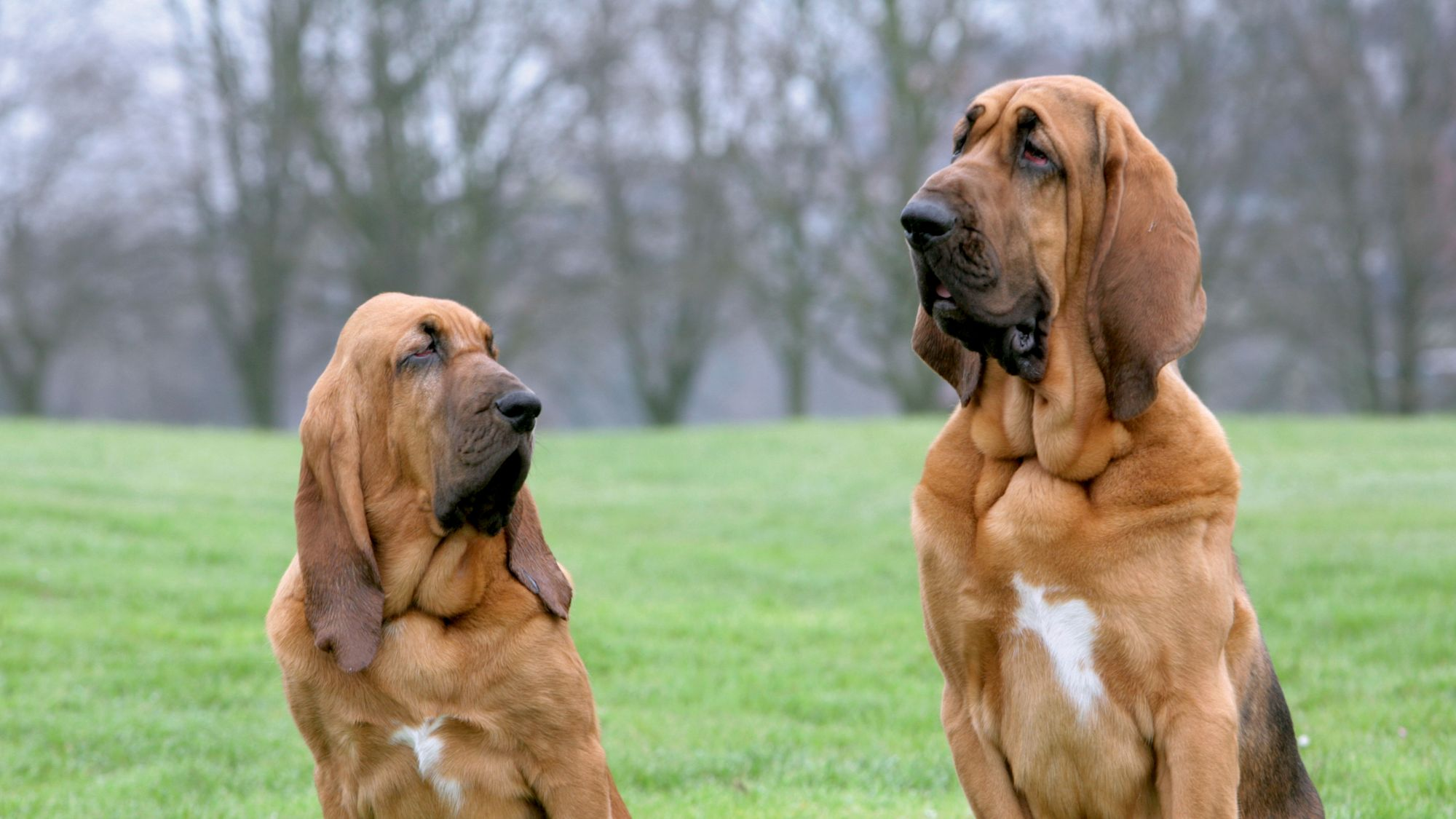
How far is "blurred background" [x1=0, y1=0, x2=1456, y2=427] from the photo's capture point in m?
27.2

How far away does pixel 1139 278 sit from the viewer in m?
3.29

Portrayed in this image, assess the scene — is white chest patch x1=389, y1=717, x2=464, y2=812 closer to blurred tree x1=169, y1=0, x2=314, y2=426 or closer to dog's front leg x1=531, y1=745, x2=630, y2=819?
dog's front leg x1=531, y1=745, x2=630, y2=819

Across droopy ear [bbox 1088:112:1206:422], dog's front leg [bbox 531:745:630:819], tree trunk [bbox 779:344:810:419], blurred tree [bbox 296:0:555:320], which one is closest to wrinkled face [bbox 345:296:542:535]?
dog's front leg [bbox 531:745:630:819]

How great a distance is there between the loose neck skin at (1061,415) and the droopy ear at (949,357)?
72 mm

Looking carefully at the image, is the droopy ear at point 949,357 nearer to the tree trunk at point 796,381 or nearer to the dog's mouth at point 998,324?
the dog's mouth at point 998,324

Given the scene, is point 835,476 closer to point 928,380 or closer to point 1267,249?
point 928,380

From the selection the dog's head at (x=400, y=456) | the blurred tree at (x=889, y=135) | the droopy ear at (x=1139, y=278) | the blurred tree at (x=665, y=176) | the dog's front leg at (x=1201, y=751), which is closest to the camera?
the dog's front leg at (x=1201, y=751)

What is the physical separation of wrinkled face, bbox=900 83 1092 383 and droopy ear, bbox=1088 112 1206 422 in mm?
108

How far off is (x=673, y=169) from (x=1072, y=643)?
2832 centimetres

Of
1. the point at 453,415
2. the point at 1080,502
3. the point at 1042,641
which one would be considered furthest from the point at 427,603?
the point at 1080,502

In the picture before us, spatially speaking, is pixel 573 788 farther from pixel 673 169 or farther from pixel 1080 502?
pixel 673 169


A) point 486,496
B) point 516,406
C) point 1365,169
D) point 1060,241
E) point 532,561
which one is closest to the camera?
point 1060,241

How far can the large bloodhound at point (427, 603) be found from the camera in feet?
11.8

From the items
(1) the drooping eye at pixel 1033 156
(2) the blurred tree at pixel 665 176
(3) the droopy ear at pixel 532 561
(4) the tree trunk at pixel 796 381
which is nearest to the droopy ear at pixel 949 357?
(1) the drooping eye at pixel 1033 156
